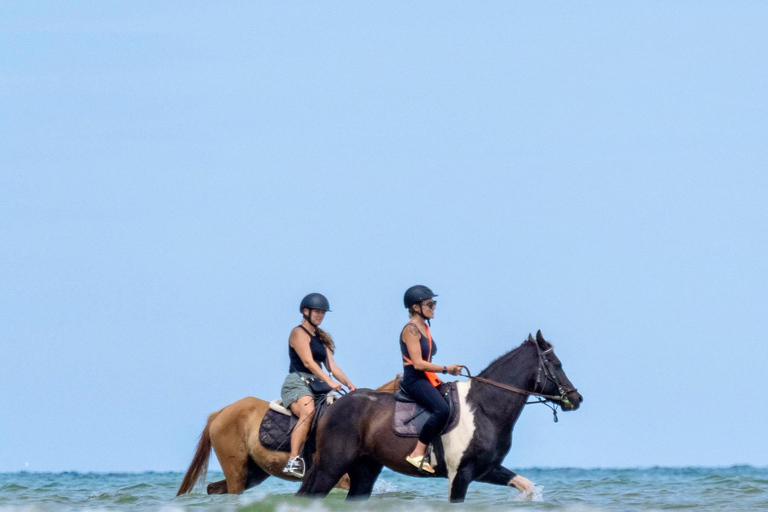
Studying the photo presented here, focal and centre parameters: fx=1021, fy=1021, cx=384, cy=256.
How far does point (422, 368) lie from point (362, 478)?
149 centimetres

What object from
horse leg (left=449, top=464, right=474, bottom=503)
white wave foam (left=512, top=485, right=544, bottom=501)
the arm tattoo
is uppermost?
the arm tattoo

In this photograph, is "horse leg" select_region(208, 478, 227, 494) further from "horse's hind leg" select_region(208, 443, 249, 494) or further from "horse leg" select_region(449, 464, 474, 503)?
"horse leg" select_region(449, 464, 474, 503)

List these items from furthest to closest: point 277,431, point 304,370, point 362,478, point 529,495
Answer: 1. point 304,370
2. point 277,431
3. point 362,478
4. point 529,495

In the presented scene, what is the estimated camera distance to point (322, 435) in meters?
10.5

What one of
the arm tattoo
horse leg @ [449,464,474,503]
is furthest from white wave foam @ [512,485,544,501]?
the arm tattoo

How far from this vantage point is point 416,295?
10469 millimetres

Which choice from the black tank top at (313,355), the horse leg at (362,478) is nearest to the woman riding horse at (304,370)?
the black tank top at (313,355)

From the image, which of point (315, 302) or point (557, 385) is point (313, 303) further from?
point (557, 385)

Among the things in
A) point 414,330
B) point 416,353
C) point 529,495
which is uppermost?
point 414,330

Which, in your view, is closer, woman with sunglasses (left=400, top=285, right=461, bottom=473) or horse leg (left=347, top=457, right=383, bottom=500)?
woman with sunglasses (left=400, top=285, right=461, bottom=473)

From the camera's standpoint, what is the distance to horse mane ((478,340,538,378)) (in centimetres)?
1065

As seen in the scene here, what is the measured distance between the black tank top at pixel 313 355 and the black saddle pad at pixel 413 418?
1.69m

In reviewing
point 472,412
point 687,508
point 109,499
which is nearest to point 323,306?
point 472,412

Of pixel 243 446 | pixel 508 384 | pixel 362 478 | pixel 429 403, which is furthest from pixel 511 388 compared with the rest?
pixel 243 446
